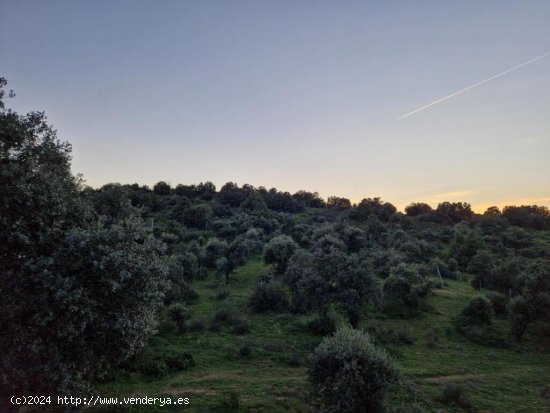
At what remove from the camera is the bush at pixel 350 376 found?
21.1 meters

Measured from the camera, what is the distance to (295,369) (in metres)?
31.2

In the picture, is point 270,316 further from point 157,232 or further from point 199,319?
point 157,232

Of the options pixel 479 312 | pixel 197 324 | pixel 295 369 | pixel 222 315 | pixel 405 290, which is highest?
pixel 222 315

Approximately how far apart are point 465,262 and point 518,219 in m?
76.8

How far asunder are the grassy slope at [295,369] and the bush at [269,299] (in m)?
1.82

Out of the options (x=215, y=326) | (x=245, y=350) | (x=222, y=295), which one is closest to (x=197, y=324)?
(x=215, y=326)

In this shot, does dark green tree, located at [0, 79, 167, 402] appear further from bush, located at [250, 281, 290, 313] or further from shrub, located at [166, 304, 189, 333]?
bush, located at [250, 281, 290, 313]

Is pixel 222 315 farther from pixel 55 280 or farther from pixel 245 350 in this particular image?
Result: pixel 55 280

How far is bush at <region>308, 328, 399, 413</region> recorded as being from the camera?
69.1 feet

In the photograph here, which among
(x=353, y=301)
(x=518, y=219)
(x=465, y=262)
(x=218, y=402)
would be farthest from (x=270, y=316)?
(x=518, y=219)

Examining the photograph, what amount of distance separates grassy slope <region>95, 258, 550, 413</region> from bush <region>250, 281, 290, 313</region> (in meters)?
1.82

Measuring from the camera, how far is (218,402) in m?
23.8

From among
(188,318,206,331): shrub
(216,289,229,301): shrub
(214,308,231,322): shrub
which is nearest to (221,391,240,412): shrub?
(188,318,206,331): shrub

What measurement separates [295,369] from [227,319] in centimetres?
1377
